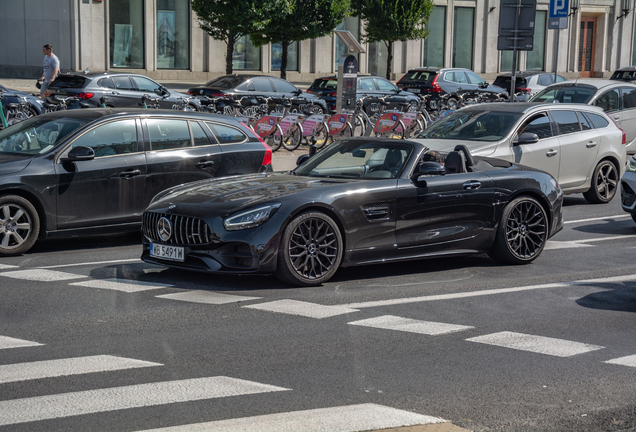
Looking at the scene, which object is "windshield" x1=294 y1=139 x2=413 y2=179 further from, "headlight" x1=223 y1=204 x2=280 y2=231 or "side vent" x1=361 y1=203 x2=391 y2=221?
"headlight" x1=223 y1=204 x2=280 y2=231

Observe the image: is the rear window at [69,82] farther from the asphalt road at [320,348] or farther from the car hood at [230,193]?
the car hood at [230,193]

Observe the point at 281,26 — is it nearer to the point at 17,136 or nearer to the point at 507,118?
the point at 507,118

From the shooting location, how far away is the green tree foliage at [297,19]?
1350 inches

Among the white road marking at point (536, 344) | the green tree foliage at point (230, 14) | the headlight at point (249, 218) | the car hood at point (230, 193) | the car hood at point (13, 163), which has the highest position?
the green tree foliage at point (230, 14)

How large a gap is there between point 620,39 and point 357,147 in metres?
51.6

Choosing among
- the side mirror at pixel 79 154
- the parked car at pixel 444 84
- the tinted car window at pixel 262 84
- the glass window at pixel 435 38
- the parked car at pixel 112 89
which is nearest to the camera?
the side mirror at pixel 79 154

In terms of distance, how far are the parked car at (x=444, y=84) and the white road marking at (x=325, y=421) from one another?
2833cm

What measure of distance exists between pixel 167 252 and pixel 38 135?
9.51 feet

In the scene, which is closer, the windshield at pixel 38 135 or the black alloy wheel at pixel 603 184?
the windshield at pixel 38 135

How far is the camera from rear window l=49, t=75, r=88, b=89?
23016 mm

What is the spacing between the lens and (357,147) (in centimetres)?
889

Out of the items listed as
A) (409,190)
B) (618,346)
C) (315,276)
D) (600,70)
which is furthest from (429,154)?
(600,70)

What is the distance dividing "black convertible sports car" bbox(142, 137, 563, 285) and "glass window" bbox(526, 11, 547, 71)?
4535cm

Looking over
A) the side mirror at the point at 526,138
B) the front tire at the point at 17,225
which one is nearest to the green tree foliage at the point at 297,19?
the side mirror at the point at 526,138
